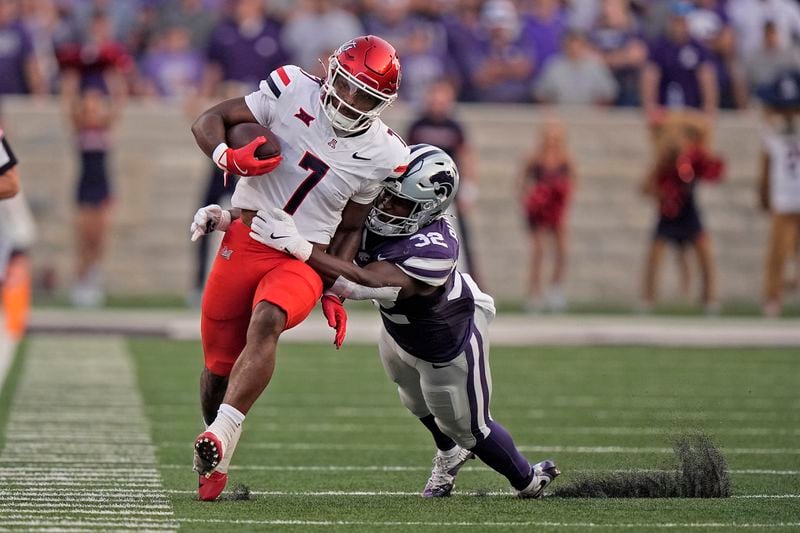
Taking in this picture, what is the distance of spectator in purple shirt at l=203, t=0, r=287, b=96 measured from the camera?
44.9 feet

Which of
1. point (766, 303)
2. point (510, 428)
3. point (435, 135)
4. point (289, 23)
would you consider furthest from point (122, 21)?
point (510, 428)

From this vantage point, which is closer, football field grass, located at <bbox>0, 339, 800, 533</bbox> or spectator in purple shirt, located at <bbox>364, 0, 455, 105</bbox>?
football field grass, located at <bbox>0, 339, 800, 533</bbox>

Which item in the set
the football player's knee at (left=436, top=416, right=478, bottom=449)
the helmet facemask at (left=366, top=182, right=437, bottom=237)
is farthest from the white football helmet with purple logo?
the football player's knee at (left=436, top=416, right=478, bottom=449)

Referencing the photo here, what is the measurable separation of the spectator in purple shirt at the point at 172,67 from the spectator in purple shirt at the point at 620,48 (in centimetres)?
390

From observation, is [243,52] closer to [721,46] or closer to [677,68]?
[677,68]

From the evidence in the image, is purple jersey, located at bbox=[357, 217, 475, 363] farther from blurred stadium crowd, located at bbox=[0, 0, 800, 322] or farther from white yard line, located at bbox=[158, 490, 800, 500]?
blurred stadium crowd, located at bbox=[0, 0, 800, 322]

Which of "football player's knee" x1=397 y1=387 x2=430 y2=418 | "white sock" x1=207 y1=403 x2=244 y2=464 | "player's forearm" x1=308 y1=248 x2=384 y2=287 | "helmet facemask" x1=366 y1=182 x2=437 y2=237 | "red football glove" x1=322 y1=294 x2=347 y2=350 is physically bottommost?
"football player's knee" x1=397 y1=387 x2=430 y2=418

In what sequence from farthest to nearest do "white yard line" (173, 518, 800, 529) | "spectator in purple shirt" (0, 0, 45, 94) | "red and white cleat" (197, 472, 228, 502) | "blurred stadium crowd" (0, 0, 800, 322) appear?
"spectator in purple shirt" (0, 0, 45, 94), "blurred stadium crowd" (0, 0, 800, 322), "red and white cleat" (197, 472, 228, 502), "white yard line" (173, 518, 800, 529)

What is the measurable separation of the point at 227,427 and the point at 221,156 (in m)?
0.93

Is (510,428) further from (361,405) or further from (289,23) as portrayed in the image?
(289,23)

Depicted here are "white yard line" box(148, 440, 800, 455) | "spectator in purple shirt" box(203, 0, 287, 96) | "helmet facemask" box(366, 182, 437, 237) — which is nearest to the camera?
"helmet facemask" box(366, 182, 437, 237)

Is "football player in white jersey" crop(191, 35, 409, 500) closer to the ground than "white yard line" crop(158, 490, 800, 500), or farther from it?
farther from it

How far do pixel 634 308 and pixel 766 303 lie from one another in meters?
1.47

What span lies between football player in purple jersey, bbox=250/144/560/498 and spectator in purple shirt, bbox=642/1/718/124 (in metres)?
9.22
